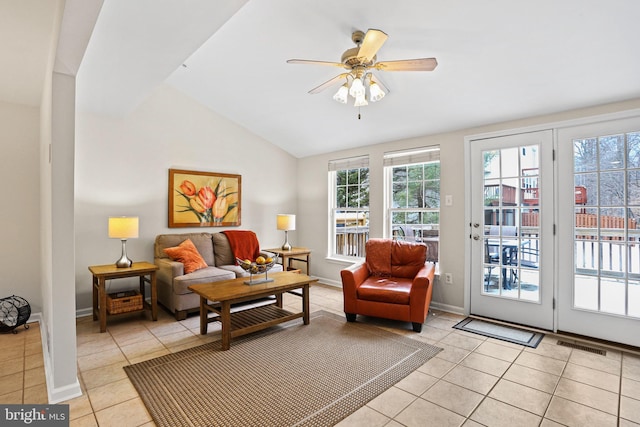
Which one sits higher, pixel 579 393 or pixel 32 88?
pixel 32 88

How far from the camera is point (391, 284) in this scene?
3662 mm

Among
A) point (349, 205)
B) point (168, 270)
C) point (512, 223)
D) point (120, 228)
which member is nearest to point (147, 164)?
point (120, 228)

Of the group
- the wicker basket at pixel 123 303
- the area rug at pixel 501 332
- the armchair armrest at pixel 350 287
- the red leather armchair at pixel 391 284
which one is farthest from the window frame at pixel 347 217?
the wicker basket at pixel 123 303

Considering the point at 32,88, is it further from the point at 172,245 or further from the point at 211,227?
the point at 211,227

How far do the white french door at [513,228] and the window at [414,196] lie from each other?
0.52 m

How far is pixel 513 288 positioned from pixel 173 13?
4011 millimetres

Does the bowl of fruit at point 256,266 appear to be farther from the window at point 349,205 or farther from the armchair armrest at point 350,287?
the window at point 349,205

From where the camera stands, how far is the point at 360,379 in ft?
7.80

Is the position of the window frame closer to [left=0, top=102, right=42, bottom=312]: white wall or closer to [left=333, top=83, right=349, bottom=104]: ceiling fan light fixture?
[left=333, top=83, right=349, bottom=104]: ceiling fan light fixture

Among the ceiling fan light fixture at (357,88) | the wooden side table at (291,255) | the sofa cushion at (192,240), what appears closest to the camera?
the ceiling fan light fixture at (357,88)

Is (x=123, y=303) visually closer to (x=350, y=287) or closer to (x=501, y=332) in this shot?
(x=350, y=287)

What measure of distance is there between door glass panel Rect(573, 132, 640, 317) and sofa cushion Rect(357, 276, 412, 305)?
1.64 m

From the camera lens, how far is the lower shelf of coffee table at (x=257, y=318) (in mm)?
3120

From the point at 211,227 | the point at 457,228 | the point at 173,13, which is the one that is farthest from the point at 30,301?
the point at 457,228
